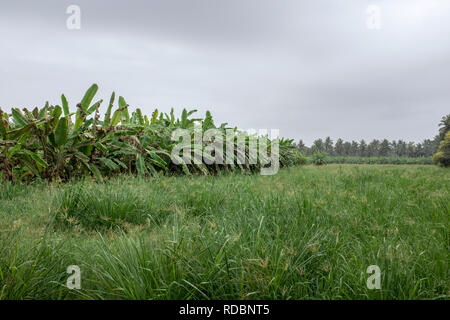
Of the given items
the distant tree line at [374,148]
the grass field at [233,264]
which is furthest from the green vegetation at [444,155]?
the distant tree line at [374,148]

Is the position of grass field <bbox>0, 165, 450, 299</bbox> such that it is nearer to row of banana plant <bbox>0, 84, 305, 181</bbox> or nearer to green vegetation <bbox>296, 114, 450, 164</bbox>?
row of banana plant <bbox>0, 84, 305, 181</bbox>

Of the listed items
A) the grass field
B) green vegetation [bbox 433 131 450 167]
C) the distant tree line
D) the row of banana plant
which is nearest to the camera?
the grass field

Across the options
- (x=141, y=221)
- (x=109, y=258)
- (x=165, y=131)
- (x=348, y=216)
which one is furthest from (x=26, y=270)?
(x=165, y=131)

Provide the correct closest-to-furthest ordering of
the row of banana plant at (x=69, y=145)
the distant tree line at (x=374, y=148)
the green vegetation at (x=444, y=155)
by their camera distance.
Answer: the row of banana plant at (x=69, y=145) → the green vegetation at (x=444, y=155) → the distant tree line at (x=374, y=148)

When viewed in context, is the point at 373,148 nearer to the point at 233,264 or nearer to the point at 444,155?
the point at 444,155

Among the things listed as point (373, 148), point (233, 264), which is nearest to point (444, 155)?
point (233, 264)

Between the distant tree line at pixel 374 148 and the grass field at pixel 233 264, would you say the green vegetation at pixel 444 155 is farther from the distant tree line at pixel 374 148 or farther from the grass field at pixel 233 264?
the distant tree line at pixel 374 148

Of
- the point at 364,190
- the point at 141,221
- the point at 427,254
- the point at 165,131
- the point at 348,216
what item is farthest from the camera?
the point at 165,131

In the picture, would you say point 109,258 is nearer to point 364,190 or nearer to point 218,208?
point 218,208

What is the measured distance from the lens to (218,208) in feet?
6.48

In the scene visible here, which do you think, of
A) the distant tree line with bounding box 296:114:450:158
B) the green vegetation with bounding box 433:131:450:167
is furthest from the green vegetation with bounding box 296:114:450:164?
the green vegetation with bounding box 433:131:450:167

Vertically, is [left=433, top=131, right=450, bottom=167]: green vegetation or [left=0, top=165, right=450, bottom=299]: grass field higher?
[left=433, top=131, right=450, bottom=167]: green vegetation
